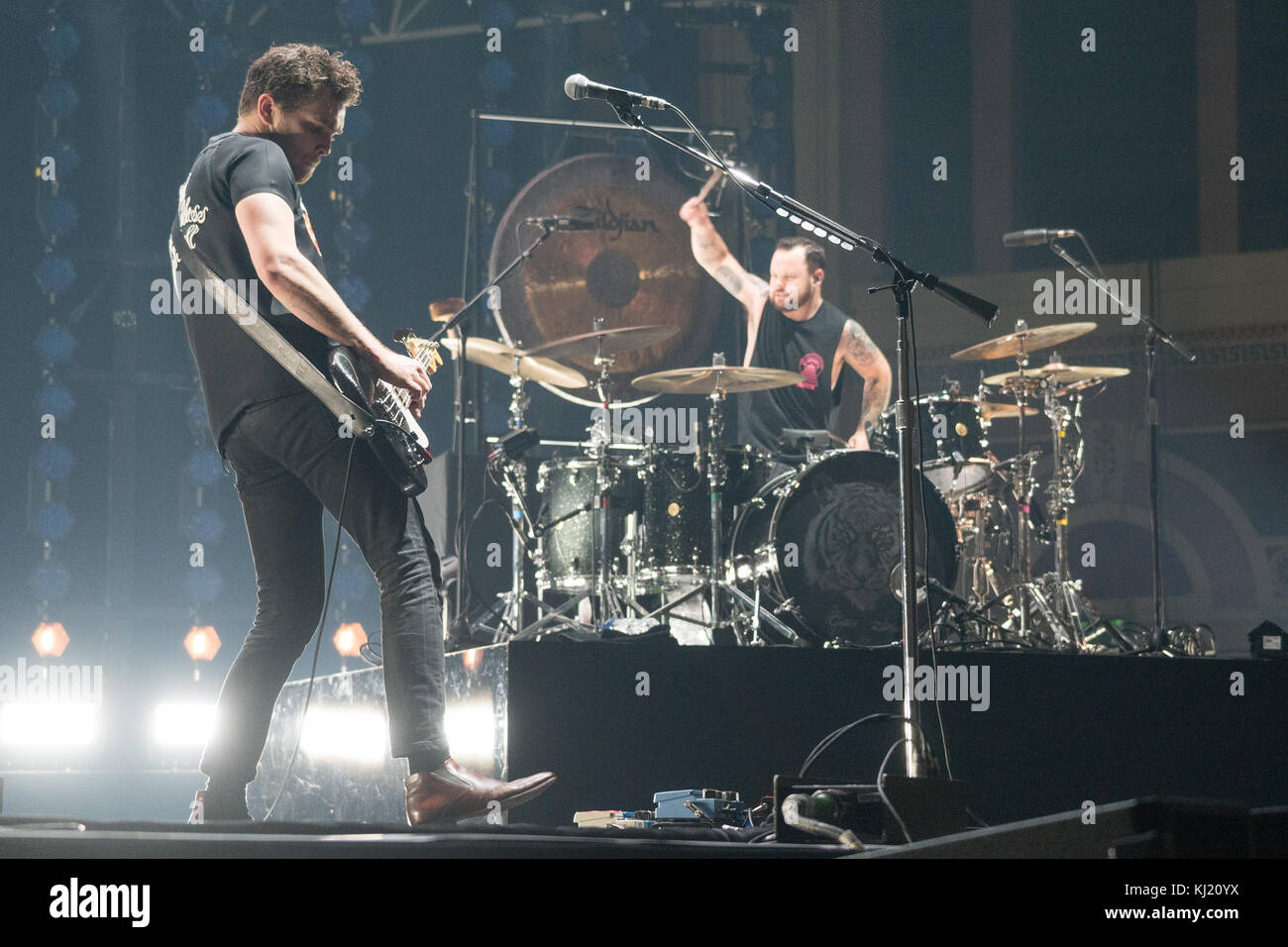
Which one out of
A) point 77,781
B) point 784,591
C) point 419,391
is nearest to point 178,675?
point 77,781

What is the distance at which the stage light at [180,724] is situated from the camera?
8133mm

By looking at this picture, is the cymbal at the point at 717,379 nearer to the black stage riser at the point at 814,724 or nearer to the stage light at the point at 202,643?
the black stage riser at the point at 814,724

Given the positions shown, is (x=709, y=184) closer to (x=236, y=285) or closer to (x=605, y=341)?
(x=605, y=341)

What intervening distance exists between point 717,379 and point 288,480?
331cm

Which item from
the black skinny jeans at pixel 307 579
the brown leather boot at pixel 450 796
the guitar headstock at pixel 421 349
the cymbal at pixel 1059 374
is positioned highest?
Result: the cymbal at pixel 1059 374

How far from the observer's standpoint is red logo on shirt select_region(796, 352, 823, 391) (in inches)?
293

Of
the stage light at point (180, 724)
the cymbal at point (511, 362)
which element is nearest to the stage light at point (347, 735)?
the cymbal at point (511, 362)

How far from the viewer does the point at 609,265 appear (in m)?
8.27

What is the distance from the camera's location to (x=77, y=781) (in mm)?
7918

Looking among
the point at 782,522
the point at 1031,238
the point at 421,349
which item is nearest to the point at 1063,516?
the point at 1031,238

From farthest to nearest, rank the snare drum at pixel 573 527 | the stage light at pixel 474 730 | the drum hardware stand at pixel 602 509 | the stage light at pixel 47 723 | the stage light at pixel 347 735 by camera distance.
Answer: the stage light at pixel 47 723
the snare drum at pixel 573 527
the drum hardware stand at pixel 602 509
the stage light at pixel 347 735
the stage light at pixel 474 730

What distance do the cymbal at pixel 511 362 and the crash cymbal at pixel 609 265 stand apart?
136cm
